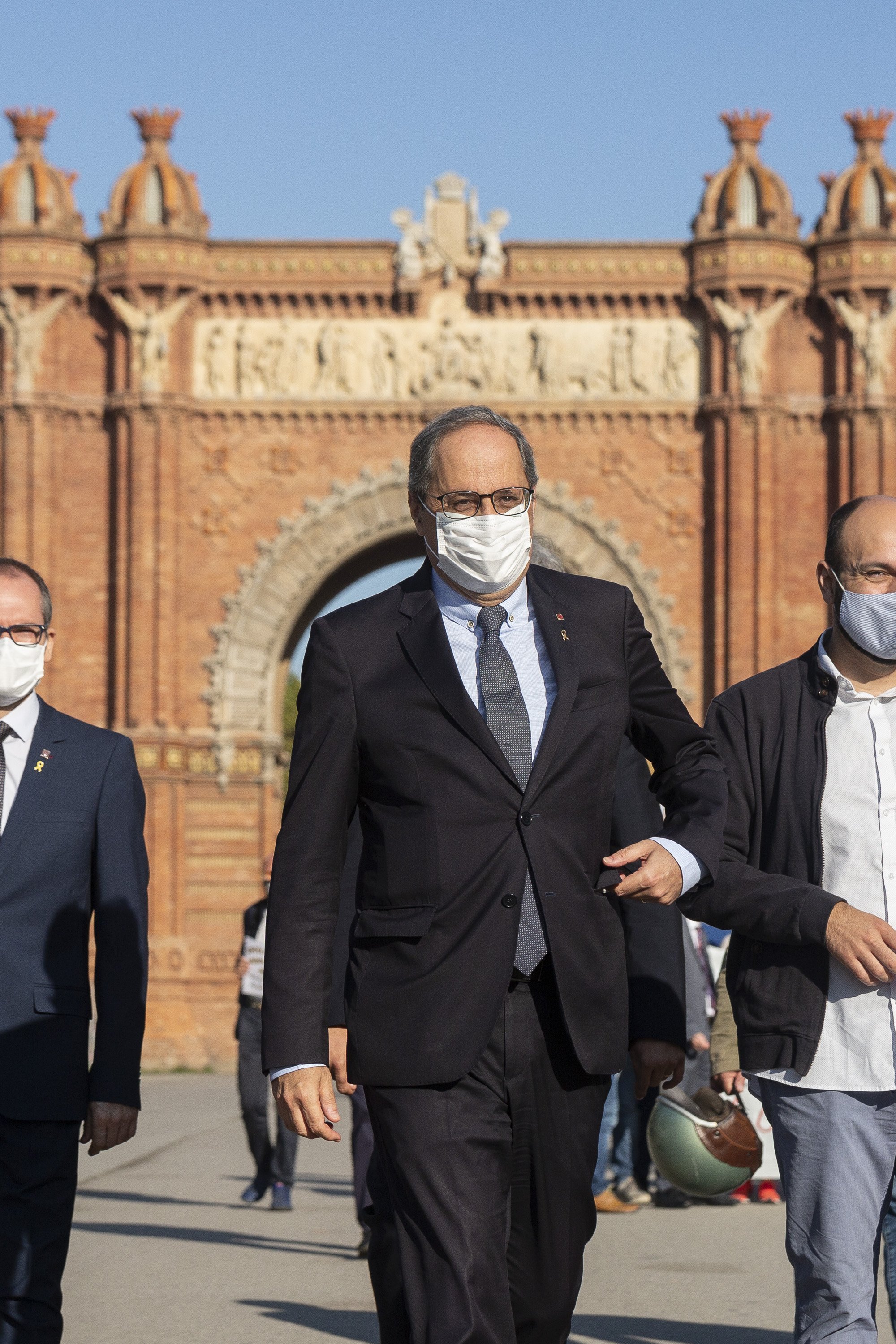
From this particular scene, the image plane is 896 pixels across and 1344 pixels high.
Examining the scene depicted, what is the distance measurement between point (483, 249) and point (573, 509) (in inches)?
141

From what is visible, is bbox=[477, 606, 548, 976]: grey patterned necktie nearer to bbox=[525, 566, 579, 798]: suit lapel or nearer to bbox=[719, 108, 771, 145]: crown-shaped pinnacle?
→ bbox=[525, 566, 579, 798]: suit lapel

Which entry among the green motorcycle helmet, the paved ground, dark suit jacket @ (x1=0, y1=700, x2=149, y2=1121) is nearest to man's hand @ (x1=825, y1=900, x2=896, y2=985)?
dark suit jacket @ (x1=0, y1=700, x2=149, y2=1121)

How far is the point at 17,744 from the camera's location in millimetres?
5086

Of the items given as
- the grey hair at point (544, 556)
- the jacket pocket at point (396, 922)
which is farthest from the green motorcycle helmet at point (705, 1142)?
the jacket pocket at point (396, 922)

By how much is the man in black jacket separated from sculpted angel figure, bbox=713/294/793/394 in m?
21.7

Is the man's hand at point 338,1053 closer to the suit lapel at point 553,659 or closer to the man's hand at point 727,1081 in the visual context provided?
the suit lapel at point 553,659

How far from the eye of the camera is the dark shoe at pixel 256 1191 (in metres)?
11.3

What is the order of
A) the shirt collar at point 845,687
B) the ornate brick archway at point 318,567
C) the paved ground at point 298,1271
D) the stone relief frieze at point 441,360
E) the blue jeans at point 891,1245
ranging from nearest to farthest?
the shirt collar at point 845,687, the blue jeans at point 891,1245, the paved ground at point 298,1271, the ornate brick archway at point 318,567, the stone relief frieze at point 441,360

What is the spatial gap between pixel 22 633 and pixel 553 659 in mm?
1614

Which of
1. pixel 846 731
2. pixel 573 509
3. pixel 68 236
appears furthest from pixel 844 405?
pixel 846 731

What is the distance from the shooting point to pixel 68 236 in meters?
26.3

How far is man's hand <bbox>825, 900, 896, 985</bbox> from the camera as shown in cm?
441

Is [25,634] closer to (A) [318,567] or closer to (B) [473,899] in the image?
(B) [473,899]

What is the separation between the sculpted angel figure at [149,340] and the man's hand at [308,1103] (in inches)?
898
